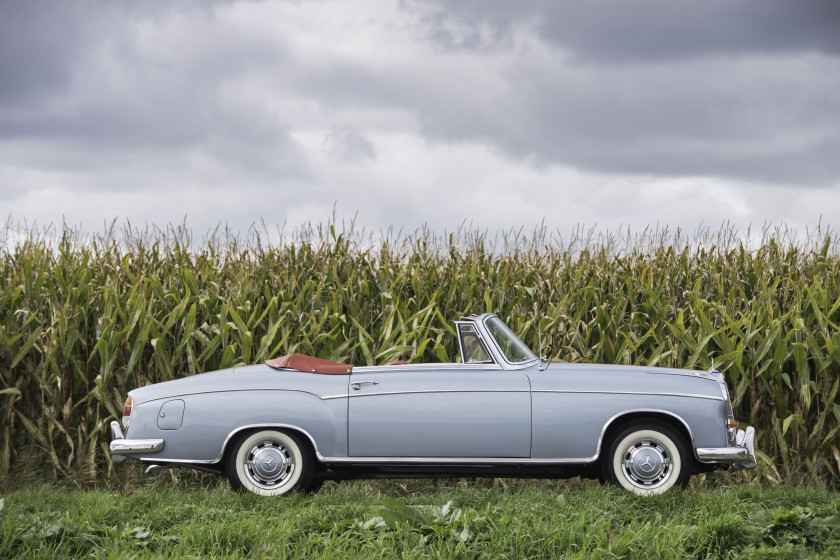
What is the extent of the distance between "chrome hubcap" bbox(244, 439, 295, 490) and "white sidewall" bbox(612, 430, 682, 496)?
8.03 feet

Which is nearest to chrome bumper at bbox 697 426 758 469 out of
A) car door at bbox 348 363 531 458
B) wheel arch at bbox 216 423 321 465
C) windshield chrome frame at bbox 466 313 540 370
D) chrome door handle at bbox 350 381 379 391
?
car door at bbox 348 363 531 458

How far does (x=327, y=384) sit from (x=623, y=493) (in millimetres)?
2319

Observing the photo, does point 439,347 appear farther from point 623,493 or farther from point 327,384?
point 623,493

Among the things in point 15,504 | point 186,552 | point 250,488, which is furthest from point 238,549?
point 15,504

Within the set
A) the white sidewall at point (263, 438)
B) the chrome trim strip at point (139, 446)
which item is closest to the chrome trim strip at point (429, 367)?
the white sidewall at point (263, 438)

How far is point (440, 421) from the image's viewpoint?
6062 mm

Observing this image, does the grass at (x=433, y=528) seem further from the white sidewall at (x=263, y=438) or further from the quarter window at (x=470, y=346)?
the quarter window at (x=470, y=346)

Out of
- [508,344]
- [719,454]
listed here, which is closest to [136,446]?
[508,344]

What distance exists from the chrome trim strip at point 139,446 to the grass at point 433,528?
42 cm

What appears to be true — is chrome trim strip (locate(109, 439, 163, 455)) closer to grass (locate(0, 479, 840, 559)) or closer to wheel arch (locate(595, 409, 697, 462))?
grass (locate(0, 479, 840, 559))

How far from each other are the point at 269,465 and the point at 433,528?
1809 millimetres

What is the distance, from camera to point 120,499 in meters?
6.12

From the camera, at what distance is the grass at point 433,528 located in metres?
4.77

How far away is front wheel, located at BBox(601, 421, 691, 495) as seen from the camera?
6.07 metres
